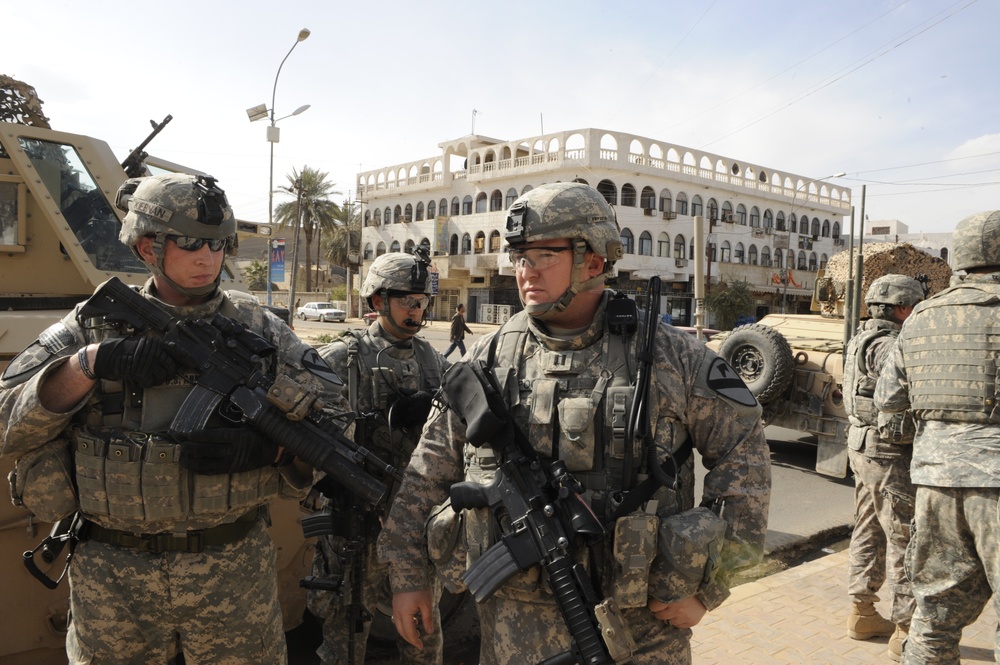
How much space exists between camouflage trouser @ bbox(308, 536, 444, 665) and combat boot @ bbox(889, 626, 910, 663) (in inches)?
99.1

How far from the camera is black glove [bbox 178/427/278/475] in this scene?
2395mm

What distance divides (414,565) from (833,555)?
171 inches

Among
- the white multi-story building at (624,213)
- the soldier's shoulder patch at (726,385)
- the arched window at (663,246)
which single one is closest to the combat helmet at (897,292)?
the soldier's shoulder patch at (726,385)

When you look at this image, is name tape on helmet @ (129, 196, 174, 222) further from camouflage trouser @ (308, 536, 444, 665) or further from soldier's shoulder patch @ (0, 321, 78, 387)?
camouflage trouser @ (308, 536, 444, 665)

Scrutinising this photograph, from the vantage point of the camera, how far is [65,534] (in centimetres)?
258

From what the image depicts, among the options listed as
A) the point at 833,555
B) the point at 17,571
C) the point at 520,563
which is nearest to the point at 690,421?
the point at 520,563

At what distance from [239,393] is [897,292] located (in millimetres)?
4299

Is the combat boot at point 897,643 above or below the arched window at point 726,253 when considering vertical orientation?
below

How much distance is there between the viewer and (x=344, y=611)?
338 centimetres

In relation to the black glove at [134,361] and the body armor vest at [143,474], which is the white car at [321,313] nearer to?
the body armor vest at [143,474]

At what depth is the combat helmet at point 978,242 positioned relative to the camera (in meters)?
3.24

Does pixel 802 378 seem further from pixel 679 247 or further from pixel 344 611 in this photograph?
pixel 679 247

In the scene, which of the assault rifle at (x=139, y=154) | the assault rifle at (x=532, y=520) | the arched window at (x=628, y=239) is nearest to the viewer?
the assault rifle at (x=532, y=520)

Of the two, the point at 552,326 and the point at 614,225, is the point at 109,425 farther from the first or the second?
the point at 614,225
